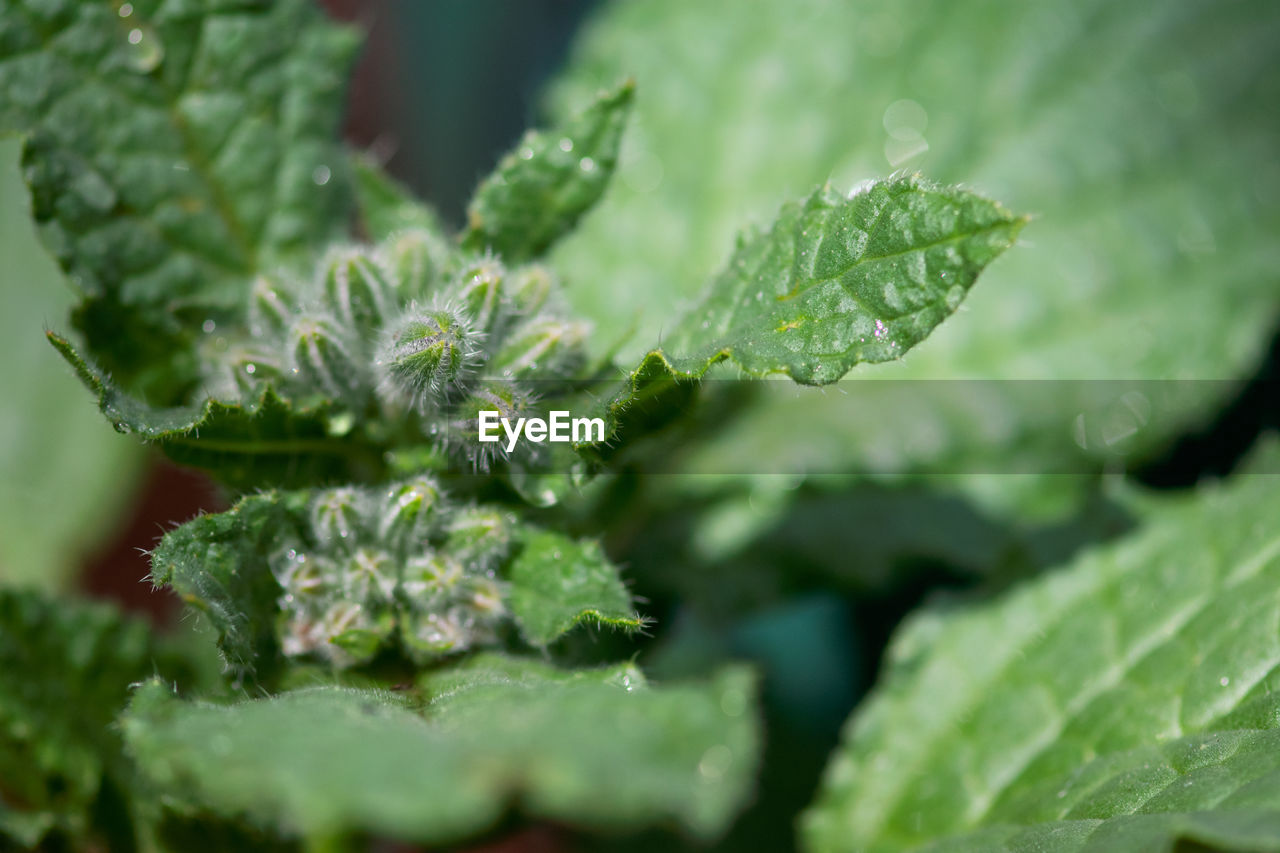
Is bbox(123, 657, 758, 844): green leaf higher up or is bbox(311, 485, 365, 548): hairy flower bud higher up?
bbox(311, 485, 365, 548): hairy flower bud

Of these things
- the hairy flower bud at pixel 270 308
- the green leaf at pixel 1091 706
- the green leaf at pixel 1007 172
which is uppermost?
the hairy flower bud at pixel 270 308

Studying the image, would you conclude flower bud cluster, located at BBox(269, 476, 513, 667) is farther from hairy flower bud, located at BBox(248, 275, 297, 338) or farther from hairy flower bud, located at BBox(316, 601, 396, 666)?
hairy flower bud, located at BBox(248, 275, 297, 338)

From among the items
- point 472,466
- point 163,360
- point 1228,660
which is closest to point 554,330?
point 472,466

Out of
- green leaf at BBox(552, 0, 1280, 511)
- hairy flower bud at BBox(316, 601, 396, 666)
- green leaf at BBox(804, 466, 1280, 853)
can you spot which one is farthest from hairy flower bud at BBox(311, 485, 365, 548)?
green leaf at BBox(552, 0, 1280, 511)

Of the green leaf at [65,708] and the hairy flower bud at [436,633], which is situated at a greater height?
the green leaf at [65,708]

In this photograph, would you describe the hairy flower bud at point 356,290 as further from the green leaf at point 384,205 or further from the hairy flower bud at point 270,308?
the green leaf at point 384,205

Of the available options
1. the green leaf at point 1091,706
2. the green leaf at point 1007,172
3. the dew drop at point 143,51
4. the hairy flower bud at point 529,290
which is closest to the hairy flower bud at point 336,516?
the hairy flower bud at point 529,290

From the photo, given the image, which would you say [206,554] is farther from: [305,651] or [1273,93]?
[1273,93]
